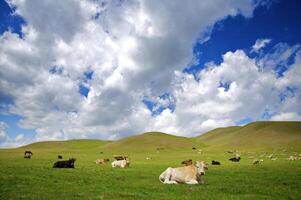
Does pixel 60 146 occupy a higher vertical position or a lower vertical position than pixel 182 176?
higher

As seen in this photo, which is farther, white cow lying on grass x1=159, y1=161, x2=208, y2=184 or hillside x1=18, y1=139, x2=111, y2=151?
hillside x1=18, y1=139, x2=111, y2=151

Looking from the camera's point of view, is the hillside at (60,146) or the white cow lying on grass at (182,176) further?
the hillside at (60,146)

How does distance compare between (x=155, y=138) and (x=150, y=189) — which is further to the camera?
(x=155, y=138)

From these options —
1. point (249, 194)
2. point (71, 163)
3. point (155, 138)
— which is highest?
point (155, 138)

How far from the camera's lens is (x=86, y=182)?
2028 centimetres

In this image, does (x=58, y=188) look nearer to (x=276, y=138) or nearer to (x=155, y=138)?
(x=276, y=138)

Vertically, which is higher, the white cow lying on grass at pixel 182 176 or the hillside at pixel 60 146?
the hillside at pixel 60 146

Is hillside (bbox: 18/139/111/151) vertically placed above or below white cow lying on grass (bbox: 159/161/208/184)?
above

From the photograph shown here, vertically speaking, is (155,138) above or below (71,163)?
above

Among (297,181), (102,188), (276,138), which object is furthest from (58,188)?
(276,138)

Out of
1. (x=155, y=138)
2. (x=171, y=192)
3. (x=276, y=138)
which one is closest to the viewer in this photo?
(x=171, y=192)

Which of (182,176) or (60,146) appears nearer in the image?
(182,176)

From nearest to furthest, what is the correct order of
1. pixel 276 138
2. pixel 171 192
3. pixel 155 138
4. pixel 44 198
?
pixel 44 198 → pixel 171 192 → pixel 276 138 → pixel 155 138

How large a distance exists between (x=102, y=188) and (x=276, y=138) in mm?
110537
